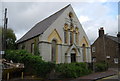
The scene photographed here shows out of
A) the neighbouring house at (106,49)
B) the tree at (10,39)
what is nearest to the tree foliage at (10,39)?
the tree at (10,39)

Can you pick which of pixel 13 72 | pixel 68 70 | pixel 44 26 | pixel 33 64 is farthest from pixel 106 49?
pixel 13 72

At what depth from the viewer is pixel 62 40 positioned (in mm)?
24688

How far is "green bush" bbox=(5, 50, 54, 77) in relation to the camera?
1681 cm

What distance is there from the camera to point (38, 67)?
17.5m

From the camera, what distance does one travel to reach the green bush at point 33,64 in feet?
55.2

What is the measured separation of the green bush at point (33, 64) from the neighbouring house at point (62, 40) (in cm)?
324

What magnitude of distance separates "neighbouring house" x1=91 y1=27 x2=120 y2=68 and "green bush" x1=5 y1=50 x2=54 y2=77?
2103 centimetres

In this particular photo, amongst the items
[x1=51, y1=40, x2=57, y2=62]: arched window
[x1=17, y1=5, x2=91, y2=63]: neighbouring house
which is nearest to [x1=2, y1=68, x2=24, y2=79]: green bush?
[x1=17, y1=5, x2=91, y2=63]: neighbouring house

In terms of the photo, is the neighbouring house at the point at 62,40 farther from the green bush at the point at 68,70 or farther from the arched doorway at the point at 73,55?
the green bush at the point at 68,70

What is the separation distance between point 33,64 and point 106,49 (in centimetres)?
2524

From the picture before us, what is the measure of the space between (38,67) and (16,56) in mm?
4282

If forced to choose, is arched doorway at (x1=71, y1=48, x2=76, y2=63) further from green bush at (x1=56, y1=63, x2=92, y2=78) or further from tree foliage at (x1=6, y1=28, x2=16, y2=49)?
tree foliage at (x1=6, y1=28, x2=16, y2=49)

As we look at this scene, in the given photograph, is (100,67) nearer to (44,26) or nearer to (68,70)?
(68,70)

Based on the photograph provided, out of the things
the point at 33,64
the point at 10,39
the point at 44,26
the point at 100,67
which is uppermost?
the point at 44,26
